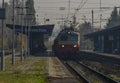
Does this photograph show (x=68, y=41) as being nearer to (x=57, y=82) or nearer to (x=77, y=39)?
(x=77, y=39)

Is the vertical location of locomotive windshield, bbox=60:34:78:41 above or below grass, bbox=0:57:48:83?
above

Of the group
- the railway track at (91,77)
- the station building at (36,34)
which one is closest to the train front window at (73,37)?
the station building at (36,34)

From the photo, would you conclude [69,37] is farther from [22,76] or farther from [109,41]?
[109,41]

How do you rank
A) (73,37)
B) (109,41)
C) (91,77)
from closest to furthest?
1. (91,77)
2. (73,37)
3. (109,41)

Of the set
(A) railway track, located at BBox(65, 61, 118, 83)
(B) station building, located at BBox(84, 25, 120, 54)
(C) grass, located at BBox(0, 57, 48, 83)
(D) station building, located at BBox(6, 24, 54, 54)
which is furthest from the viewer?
(B) station building, located at BBox(84, 25, 120, 54)

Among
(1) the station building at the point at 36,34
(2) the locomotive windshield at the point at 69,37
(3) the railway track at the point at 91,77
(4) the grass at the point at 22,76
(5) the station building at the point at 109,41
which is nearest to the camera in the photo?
(4) the grass at the point at 22,76

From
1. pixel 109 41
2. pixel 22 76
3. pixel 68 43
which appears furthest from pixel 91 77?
pixel 109 41

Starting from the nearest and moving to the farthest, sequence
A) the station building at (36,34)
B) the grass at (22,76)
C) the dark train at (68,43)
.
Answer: the grass at (22,76), the dark train at (68,43), the station building at (36,34)

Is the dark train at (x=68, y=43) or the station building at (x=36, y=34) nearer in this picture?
the dark train at (x=68, y=43)

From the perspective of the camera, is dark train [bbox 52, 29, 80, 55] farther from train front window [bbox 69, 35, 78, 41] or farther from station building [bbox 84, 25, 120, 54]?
station building [bbox 84, 25, 120, 54]

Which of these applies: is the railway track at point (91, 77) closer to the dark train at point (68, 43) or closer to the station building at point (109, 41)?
the dark train at point (68, 43)

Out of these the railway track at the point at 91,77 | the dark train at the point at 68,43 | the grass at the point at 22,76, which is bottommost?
the railway track at the point at 91,77

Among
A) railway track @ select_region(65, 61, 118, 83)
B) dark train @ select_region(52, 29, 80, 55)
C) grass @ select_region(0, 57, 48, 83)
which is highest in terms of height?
dark train @ select_region(52, 29, 80, 55)

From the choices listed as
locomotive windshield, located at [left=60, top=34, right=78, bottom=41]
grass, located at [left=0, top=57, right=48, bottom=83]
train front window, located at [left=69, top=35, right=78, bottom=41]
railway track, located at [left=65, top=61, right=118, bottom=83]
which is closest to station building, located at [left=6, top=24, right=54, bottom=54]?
locomotive windshield, located at [left=60, top=34, right=78, bottom=41]
